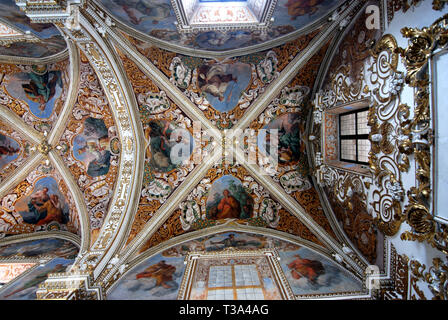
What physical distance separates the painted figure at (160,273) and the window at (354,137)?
5924 mm

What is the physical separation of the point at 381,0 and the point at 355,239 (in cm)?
564

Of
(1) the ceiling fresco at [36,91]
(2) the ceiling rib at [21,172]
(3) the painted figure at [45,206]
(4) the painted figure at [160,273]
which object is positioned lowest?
(4) the painted figure at [160,273]

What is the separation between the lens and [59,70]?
6602 millimetres

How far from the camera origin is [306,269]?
563 centimetres

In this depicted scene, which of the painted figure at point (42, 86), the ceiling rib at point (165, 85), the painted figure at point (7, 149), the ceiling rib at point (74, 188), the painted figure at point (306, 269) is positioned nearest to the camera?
the painted figure at point (306, 269)

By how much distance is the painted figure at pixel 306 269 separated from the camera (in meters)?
5.38

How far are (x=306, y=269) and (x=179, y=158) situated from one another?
518 centimetres

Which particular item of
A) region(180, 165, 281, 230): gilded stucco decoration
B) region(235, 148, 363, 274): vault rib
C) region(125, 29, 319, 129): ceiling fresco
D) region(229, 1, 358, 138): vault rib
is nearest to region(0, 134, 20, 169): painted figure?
region(125, 29, 319, 129): ceiling fresco

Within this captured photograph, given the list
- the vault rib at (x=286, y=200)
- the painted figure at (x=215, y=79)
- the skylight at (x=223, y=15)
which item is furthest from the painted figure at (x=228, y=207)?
the skylight at (x=223, y=15)

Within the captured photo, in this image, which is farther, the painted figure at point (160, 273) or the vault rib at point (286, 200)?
the vault rib at point (286, 200)

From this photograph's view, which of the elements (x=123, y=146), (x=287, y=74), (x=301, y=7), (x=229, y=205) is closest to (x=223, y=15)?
(x=301, y=7)

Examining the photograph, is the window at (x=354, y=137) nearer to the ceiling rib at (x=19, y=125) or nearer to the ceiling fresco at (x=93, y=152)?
the ceiling fresco at (x=93, y=152)
